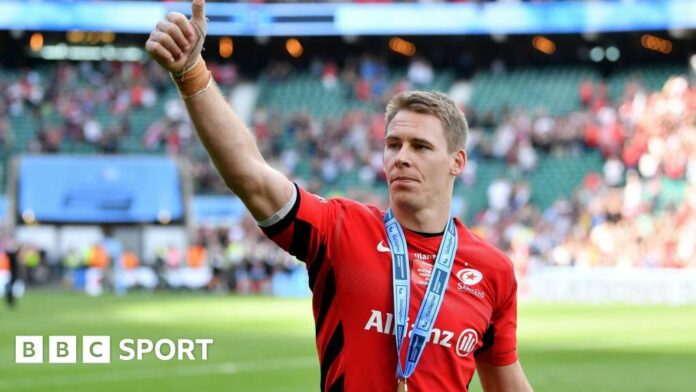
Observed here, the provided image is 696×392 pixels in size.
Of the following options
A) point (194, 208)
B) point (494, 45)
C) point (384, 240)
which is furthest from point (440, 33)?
point (384, 240)

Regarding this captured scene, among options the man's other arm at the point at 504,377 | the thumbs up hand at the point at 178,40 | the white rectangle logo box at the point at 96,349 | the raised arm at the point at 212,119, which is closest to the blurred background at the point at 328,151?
the white rectangle logo box at the point at 96,349

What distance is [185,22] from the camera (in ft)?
12.8

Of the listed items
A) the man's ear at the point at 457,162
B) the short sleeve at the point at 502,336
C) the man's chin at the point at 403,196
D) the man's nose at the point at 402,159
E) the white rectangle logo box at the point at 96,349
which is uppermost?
the white rectangle logo box at the point at 96,349

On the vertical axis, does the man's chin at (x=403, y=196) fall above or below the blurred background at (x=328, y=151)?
below

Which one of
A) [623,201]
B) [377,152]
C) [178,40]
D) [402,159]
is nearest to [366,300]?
[402,159]

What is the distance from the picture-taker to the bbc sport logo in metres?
16.6

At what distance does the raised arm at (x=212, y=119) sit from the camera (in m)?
3.89

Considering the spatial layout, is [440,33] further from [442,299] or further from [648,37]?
[442,299]

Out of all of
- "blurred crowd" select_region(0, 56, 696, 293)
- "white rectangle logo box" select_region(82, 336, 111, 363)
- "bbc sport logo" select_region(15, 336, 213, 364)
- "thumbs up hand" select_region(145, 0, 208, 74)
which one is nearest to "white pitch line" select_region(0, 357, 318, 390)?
"bbc sport logo" select_region(15, 336, 213, 364)

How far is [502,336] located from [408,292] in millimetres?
695

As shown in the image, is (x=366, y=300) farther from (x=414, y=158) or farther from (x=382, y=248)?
(x=414, y=158)

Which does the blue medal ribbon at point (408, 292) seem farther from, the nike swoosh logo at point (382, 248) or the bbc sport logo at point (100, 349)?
the bbc sport logo at point (100, 349)

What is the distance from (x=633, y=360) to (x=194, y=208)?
86.0 feet

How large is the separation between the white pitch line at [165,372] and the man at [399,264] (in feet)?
31.1
